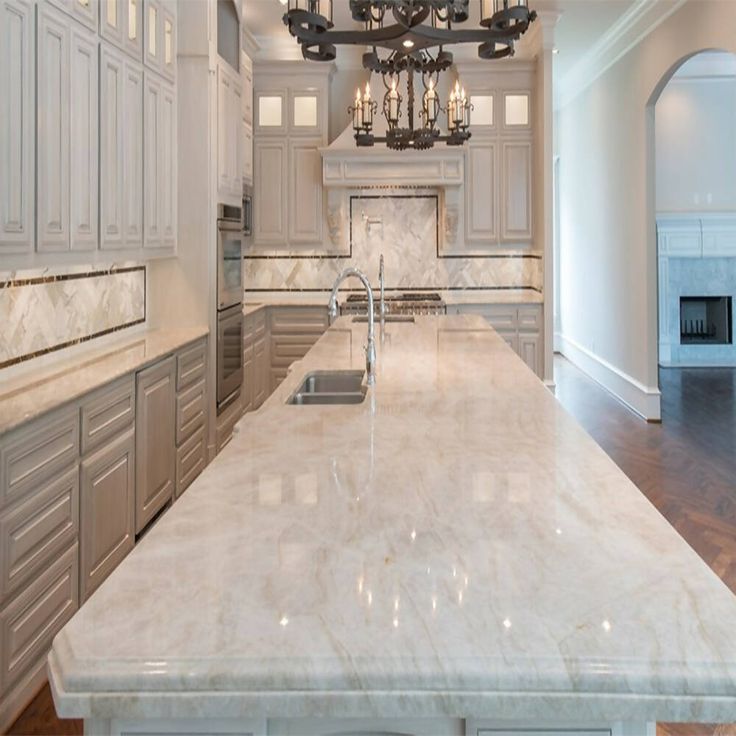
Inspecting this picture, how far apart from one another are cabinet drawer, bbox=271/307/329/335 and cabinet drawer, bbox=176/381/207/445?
91.9 inches

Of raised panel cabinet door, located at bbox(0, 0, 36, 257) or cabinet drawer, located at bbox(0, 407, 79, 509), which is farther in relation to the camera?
raised panel cabinet door, located at bbox(0, 0, 36, 257)

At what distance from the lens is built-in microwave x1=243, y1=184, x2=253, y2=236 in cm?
684

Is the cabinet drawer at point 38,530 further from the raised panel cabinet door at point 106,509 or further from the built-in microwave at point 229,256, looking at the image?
the built-in microwave at point 229,256

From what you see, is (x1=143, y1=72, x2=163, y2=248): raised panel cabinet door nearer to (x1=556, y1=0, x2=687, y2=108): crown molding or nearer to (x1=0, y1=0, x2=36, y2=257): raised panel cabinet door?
(x1=0, y1=0, x2=36, y2=257): raised panel cabinet door

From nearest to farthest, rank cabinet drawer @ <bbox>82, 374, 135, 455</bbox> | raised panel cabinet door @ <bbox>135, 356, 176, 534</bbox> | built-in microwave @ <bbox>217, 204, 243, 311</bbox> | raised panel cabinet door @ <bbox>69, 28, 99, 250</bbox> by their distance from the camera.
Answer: cabinet drawer @ <bbox>82, 374, 135, 455</bbox> → raised panel cabinet door @ <bbox>69, 28, 99, 250</bbox> → raised panel cabinet door @ <bbox>135, 356, 176, 534</bbox> → built-in microwave @ <bbox>217, 204, 243, 311</bbox>

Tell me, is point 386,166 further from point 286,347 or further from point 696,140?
point 696,140

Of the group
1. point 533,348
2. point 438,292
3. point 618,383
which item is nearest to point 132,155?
point 438,292

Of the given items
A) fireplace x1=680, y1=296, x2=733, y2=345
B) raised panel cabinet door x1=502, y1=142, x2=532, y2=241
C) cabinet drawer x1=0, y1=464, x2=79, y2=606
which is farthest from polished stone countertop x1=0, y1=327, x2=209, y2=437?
fireplace x1=680, y1=296, x2=733, y2=345

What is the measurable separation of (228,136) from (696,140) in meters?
6.28

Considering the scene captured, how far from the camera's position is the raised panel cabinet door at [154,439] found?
3670 mm

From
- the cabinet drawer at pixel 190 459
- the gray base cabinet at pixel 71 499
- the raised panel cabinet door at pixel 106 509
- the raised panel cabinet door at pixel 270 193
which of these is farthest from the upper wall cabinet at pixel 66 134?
the raised panel cabinet door at pixel 270 193

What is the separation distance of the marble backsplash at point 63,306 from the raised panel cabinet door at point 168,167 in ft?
1.01

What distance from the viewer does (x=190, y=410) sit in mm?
4578

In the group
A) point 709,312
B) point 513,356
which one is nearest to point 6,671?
point 513,356
